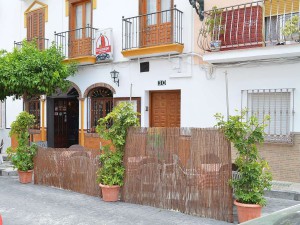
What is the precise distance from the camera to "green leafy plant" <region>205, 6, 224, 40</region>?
32.3 ft

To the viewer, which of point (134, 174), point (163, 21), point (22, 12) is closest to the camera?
point (134, 174)

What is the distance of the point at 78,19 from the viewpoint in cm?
1388

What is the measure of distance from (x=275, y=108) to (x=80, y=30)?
8003 millimetres

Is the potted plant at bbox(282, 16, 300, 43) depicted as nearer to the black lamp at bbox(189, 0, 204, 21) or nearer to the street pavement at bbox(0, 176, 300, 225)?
the black lamp at bbox(189, 0, 204, 21)

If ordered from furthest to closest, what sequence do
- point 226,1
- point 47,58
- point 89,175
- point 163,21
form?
1. point 47,58
2. point 163,21
3. point 226,1
4. point 89,175

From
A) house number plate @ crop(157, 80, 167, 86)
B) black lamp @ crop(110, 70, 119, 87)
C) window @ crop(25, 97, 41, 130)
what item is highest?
black lamp @ crop(110, 70, 119, 87)

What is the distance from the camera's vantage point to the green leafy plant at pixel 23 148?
32.0 ft

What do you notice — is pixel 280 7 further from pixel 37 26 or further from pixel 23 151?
pixel 37 26

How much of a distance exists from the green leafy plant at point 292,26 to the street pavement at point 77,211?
3920 mm

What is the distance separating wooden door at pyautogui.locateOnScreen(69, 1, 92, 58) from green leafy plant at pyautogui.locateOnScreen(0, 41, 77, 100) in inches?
40.3

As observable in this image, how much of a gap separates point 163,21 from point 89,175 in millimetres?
5636

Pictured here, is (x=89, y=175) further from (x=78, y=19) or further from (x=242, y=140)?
(x=78, y=19)

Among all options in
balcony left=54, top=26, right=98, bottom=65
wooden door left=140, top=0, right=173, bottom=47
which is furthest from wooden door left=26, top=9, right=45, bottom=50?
wooden door left=140, top=0, right=173, bottom=47

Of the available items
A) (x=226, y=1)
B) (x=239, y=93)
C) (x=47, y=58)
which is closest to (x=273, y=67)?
(x=239, y=93)
